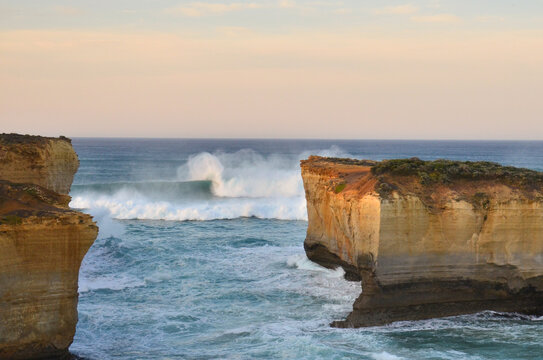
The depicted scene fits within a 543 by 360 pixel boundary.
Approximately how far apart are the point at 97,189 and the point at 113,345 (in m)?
35.1

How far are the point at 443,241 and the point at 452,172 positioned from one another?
95.4 inches

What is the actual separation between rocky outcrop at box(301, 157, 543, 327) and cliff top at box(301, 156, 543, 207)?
0.03 metres

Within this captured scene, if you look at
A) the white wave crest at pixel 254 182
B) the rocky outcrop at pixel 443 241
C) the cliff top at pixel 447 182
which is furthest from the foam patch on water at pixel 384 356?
the white wave crest at pixel 254 182

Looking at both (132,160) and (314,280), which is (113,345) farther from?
(132,160)

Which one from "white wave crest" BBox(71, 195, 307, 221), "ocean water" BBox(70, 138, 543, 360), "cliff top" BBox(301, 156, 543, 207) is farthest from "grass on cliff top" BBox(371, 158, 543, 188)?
"white wave crest" BBox(71, 195, 307, 221)

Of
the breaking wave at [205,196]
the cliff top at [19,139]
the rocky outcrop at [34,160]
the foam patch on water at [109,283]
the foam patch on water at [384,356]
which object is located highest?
the cliff top at [19,139]

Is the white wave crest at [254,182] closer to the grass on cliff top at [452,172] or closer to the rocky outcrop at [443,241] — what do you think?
the grass on cliff top at [452,172]

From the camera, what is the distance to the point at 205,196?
5062 centimetres

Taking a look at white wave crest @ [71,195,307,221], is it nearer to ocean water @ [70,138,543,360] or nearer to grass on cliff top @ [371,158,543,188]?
ocean water @ [70,138,543,360]

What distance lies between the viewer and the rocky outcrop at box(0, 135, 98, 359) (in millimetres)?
13375

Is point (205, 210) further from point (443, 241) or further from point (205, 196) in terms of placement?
point (443, 241)

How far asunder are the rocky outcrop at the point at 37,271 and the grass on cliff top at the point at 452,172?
914cm

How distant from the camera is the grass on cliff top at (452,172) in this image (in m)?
19.5

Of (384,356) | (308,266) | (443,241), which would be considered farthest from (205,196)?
(384,356)
